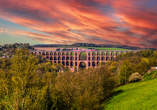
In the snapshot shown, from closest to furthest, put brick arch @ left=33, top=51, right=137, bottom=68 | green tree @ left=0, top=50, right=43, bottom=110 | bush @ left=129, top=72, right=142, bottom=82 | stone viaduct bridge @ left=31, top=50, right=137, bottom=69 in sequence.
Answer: green tree @ left=0, top=50, right=43, bottom=110 → bush @ left=129, top=72, right=142, bottom=82 → brick arch @ left=33, top=51, right=137, bottom=68 → stone viaduct bridge @ left=31, top=50, right=137, bottom=69

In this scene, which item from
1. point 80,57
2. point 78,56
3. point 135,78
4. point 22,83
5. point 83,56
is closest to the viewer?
point 22,83

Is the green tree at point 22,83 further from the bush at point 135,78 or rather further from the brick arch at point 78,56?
the brick arch at point 78,56

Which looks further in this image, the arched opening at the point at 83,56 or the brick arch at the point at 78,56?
the arched opening at the point at 83,56

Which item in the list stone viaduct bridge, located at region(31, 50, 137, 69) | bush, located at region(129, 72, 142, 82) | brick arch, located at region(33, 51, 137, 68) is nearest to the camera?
bush, located at region(129, 72, 142, 82)

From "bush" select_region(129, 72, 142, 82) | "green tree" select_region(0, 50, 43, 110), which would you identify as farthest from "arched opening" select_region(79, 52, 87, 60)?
"green tree" select_region(0, 50, 43, 110)

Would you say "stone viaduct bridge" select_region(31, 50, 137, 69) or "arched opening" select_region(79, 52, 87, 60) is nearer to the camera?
"stone viaduct bridge" select_region(31, 50, 137, 69)

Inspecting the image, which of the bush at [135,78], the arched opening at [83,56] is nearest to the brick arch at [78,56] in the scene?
the arched opening at [83,56]

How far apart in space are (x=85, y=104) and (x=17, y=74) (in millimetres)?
9228

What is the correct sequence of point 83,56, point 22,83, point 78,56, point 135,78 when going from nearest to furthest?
point 22,83, point 135,78, point 78,56, point 83,56

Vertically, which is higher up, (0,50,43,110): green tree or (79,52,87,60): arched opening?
(0,50,43,110): green tree

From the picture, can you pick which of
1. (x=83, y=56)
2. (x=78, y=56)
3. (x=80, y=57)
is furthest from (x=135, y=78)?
(x=83, y=56)

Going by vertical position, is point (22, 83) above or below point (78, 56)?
above

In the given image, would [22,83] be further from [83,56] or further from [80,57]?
[83,56]

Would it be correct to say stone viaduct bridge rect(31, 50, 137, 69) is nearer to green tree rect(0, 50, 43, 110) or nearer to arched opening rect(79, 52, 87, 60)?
arched opening rect(79, 52, 87, 60)
